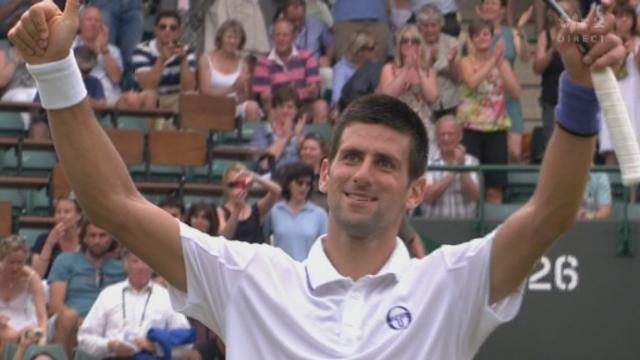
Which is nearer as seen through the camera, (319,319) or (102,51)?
(319,319)

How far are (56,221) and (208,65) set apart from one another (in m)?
2.72

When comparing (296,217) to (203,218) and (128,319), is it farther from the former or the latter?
(128,319)

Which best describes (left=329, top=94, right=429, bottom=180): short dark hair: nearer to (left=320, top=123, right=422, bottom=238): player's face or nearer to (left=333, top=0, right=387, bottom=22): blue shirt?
(left=320, top=123, right=422, bottom=238): player's face

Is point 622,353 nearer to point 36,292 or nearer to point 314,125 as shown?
point 314,125

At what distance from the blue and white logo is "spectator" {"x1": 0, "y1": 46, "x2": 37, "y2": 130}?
11074 millimetres

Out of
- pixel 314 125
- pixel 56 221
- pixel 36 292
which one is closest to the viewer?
pixel 36 292

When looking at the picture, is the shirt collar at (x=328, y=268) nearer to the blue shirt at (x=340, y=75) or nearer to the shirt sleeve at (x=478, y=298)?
the shirt sleeve at (x=478, y=298)

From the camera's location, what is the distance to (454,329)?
5113mm

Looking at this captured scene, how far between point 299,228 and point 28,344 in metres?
1.96

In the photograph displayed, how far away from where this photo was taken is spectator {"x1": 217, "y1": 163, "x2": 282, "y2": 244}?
13.6m

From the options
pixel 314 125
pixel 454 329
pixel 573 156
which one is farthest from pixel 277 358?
pixel 314 125

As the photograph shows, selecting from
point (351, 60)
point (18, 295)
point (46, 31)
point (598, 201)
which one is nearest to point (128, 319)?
point (18, 295)

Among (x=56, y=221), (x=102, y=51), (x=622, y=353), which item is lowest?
(x=622, y=353)

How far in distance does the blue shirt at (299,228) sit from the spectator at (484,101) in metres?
2.48
